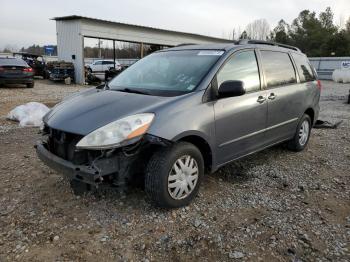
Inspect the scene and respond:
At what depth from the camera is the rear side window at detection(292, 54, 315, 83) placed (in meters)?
5.34

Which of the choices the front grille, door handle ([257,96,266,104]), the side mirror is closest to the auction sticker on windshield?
the side mirror

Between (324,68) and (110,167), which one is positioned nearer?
(110,167)

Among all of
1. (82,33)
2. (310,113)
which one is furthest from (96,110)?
(82,33)

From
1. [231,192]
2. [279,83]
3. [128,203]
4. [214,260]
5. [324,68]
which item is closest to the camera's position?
[214,260]

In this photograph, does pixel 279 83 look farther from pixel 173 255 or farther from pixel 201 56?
pixel 173 255

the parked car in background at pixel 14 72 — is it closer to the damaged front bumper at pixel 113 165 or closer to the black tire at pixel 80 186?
the damaged front bumper at pixel 113 165

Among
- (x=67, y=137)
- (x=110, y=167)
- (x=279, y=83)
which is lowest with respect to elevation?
(x=110, y=167)

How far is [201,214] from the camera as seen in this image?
343cm

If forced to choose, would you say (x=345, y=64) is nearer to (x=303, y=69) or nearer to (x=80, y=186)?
(x=303, y=69)

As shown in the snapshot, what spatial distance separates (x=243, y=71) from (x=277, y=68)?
0.90m

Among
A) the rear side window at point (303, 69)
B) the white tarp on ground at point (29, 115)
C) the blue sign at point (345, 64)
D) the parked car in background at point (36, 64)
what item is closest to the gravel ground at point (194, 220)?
the rear side window at point (303, 69)

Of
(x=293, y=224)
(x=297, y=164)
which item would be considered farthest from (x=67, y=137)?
(x=297, y=164)

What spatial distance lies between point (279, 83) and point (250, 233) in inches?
95.6

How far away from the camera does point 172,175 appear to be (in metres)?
3.30
